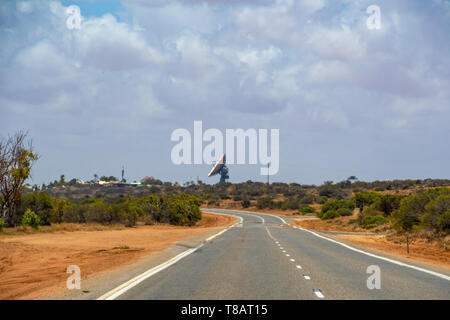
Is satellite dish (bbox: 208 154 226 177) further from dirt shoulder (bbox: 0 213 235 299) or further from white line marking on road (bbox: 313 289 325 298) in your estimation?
white line marking on road (bbox: 313 289 325 298)

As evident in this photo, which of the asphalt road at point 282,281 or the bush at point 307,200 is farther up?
the bush at point 307,200

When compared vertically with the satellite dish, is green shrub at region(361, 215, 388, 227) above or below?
below

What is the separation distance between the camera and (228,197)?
12619cm

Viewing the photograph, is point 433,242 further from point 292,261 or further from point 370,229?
point 370,229

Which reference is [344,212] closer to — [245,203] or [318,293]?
[245,203]

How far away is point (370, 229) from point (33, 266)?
37.9 metres

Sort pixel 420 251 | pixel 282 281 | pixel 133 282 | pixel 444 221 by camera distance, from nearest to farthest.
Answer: pixel 133 282, pixel 282 281, pixel 420 251, pixel 444 221

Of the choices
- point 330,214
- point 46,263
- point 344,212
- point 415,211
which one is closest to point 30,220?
point 46,263

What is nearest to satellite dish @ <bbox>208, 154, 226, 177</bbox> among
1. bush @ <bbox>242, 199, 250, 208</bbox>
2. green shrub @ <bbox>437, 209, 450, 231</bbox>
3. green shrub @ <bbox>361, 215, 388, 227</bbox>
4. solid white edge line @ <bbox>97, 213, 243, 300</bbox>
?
bush @ <bbox>242, 199, 250, 208</bbox>

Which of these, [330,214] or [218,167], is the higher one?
[218,167]

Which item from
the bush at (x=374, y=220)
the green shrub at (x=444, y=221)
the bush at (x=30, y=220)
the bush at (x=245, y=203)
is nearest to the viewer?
the green shrub at (x=444, y=221)

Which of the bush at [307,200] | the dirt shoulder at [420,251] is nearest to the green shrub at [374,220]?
the dirt shoulder at [420,251]

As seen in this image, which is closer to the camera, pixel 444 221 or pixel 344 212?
pixel 444 221

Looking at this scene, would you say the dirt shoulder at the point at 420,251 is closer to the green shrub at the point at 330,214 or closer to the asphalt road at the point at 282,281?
the asphalt road at the point at 282,281
